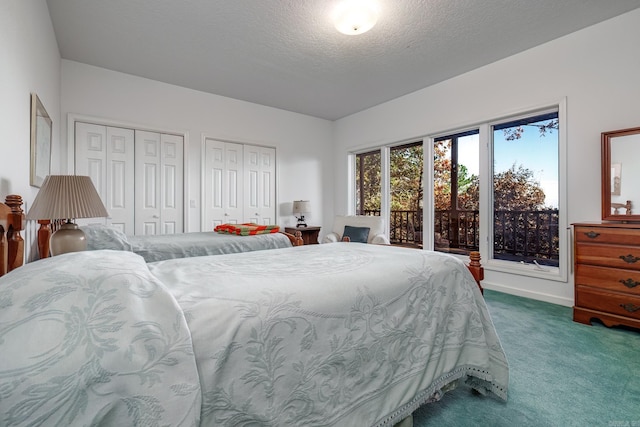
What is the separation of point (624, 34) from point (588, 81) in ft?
1.38

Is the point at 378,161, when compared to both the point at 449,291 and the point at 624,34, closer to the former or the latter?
the point at 624,34

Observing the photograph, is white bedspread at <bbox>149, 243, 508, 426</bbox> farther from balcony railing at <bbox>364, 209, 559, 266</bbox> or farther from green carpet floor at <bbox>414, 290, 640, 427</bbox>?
balcony railing at <bbox>364, 209, 559, 266</bbox>

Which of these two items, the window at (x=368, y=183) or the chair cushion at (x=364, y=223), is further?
the window at (x=368, y=183)

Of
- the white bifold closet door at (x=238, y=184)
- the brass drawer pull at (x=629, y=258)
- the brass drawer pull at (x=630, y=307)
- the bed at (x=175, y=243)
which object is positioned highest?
the white bifold closet door at (x=238, y=184)

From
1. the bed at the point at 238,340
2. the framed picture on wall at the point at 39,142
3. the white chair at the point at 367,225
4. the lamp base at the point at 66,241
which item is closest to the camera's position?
the bed at the point at 238,340

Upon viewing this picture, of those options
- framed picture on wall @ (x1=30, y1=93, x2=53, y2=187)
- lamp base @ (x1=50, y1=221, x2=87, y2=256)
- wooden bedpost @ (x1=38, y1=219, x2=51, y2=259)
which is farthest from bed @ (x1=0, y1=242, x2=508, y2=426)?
framed picture on wall @ (x1=30, y1=93, x2=53, y2=187)

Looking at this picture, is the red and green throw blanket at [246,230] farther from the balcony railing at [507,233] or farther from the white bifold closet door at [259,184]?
the balcony railing at [507,233]

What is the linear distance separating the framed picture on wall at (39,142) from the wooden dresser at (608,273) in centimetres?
438

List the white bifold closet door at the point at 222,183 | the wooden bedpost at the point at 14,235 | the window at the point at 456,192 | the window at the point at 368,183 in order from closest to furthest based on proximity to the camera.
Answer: the wooden bedpost at the point at 14,235 < the window at the point at 456,192 < the white bifold closet door at the point at 222,183 < the window at the point at 368,183

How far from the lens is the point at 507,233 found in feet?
11.7

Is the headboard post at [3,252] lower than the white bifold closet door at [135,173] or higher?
lower

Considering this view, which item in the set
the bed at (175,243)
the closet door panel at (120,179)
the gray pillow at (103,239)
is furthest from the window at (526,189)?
the closet door panel at (120,179)

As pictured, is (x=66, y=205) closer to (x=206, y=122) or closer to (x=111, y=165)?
(x=111, y=165)

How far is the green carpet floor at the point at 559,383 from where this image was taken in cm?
137
